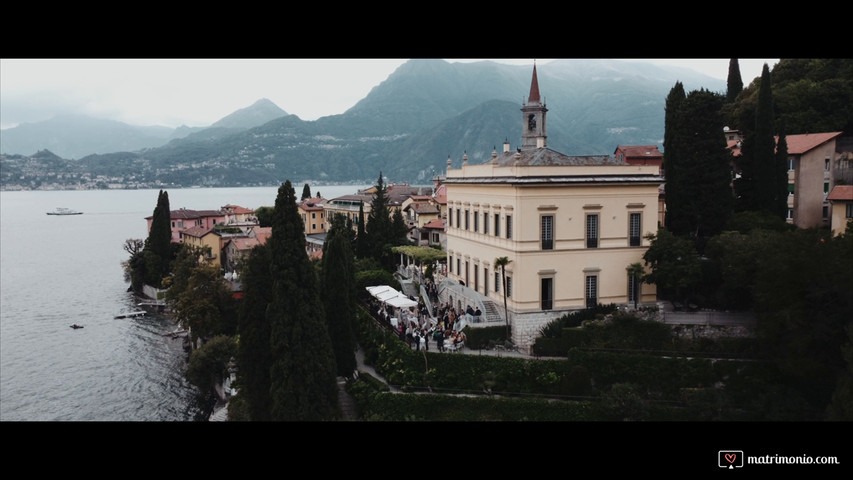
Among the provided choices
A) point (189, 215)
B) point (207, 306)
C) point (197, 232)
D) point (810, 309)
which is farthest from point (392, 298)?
point (189, 215)

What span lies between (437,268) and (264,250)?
46.7 feet

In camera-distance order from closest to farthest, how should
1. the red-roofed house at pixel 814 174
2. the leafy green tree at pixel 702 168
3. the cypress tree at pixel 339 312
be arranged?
the cypress tree at pixel 339 312 < the leafy green tree at pixel 702 168 < the red-roofed house at pixel 814 174

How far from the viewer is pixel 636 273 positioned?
26500 mm

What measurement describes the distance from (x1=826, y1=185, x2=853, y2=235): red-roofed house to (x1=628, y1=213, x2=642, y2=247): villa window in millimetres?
10171

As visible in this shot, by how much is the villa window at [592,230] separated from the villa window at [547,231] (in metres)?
1.57

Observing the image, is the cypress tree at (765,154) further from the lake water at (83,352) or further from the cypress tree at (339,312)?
the lake water at (83,352)

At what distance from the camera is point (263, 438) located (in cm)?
363

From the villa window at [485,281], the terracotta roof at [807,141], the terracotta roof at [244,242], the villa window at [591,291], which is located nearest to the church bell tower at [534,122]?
the villa window at [485,281]

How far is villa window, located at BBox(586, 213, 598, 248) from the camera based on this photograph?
26656mm

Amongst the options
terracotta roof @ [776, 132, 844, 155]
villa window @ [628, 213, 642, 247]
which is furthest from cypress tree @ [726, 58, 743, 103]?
villa window @ [628, 213, 642, 247]

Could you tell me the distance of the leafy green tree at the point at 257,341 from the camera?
23.2 meters

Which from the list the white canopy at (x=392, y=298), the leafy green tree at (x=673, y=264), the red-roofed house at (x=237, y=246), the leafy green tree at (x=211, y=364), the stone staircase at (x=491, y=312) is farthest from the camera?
the red-roofed house at (x=237, y=246)

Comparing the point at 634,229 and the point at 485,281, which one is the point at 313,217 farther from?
the point at 634,229
